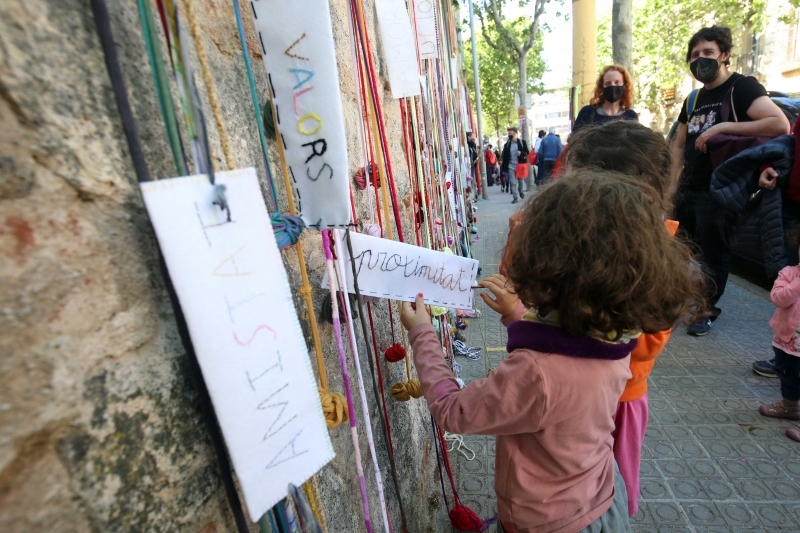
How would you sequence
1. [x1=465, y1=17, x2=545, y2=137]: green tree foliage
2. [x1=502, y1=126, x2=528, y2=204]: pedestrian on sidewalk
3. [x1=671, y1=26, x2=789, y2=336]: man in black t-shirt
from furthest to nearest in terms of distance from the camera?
1. [x1=465, y1=17, x2=545, y2=137]: green tree foliage
2. [x1=502, y1=126, x2=528, y2=204]: pedestrian on sidewalk
3. [x1=671, y1=26, x2=789, y2=336]: man in black t-shirt

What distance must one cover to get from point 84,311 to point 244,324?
0.16 m

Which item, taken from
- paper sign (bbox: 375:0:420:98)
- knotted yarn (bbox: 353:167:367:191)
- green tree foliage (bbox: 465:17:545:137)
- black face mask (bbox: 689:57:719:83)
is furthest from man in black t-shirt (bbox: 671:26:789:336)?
green tree foliage (bbox: 465:17:545:137)

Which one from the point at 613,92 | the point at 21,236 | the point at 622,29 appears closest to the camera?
the point at 21,236

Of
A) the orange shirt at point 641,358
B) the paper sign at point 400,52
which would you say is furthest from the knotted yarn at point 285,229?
the orange shirt at point 641,358

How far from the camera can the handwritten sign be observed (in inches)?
18.2

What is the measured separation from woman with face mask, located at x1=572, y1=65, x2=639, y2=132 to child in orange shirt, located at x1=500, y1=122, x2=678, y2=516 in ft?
4.85

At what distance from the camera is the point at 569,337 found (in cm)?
89

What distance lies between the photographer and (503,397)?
89 centimetres

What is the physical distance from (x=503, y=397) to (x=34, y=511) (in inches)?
29.1

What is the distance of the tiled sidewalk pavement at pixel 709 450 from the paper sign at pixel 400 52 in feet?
2.41

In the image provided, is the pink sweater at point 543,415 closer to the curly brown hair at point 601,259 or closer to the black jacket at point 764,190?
the curly brown hair at point 601,259

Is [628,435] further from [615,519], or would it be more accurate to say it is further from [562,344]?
[562,344]

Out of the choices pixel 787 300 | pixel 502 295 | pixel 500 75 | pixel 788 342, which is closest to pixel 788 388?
pixel 788 342

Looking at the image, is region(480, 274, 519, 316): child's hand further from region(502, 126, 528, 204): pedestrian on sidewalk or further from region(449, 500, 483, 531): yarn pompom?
region(502, 126, 528, 204): pedestrian on sidewalk
